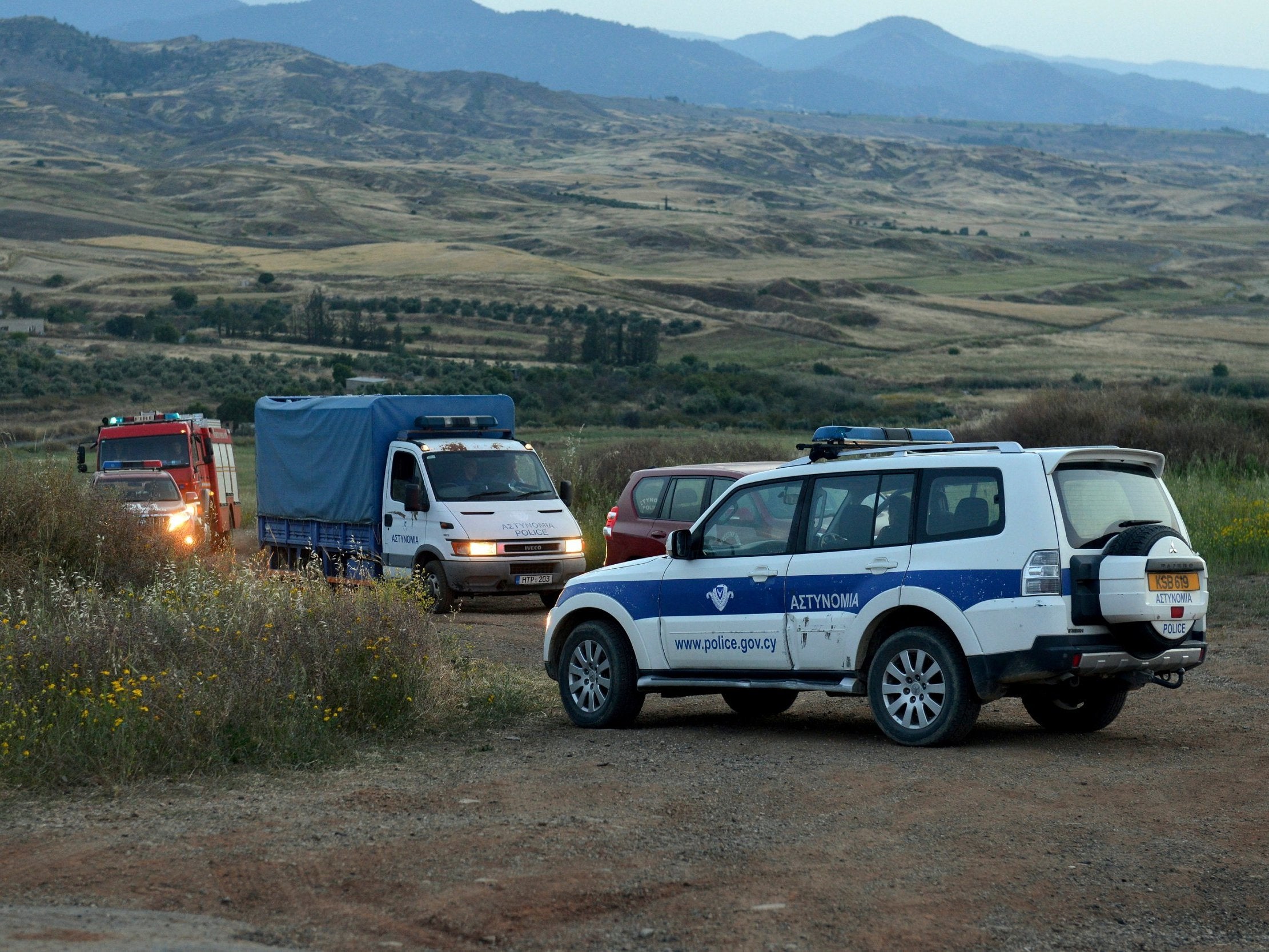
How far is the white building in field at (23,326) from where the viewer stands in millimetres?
93875

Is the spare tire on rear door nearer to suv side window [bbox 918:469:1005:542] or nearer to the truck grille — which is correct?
suv side window [bbox 918:469:1005:542]

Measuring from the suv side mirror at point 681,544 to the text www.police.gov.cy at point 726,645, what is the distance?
568 mm

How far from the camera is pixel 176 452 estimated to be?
26.5 meters

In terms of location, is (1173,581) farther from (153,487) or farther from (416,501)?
(153,487)

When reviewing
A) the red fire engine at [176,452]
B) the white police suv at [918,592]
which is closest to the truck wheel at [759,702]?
the white police suv at [918,592]

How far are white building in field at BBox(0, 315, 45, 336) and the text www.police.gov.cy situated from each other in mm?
Answer: 90218

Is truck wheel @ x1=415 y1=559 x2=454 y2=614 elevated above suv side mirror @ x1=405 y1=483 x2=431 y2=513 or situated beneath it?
situated beneath

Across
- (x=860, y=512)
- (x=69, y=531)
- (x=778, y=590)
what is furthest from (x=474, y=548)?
(x=860, y=512)

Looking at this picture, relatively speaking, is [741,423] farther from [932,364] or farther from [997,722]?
[997,722]

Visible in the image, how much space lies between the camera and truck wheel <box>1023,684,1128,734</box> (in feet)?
32.2

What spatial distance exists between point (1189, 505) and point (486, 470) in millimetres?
9990

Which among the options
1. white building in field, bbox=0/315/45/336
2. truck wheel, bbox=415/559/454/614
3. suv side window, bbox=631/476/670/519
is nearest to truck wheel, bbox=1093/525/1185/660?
suv side window, bbox=631/476/670/519

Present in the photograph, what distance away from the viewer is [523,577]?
18.6 metres

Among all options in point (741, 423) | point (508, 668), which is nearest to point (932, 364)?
point (741, 423)
